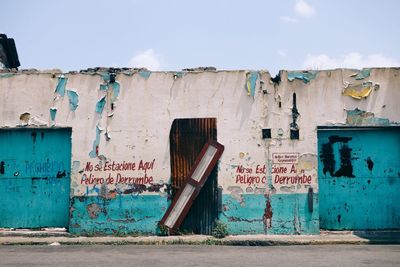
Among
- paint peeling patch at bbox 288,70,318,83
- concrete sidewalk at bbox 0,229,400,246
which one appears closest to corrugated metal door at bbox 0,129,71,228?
concrete sidewalk at bbox 0,229,400,246

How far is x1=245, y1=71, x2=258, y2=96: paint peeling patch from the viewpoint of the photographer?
37.0 ft

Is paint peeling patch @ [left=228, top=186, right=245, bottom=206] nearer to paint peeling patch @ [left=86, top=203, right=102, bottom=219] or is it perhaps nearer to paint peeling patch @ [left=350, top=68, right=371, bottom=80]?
paint peeling patch @ [left=86, top=203, right=102, bottom=219]

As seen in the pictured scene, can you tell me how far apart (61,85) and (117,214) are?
369cm

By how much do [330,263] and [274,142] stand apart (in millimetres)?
4221

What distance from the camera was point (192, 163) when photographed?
11117 mm

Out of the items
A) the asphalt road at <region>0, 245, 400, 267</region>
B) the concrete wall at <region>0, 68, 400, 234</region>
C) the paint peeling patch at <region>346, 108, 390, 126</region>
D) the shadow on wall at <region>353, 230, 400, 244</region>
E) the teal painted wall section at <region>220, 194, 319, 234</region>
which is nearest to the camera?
the asphalt road at <region>0, 245, 400, 267</region>

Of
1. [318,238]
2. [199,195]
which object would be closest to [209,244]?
[199,195]

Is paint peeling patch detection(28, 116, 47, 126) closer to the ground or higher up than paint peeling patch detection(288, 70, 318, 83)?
closer to the ground

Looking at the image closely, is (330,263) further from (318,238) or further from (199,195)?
(199,195)

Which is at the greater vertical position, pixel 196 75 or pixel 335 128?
pixel 196 75

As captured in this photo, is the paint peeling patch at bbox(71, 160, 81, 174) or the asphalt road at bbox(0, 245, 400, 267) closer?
the asphalt road at bbox(0, 245, 400, 267)

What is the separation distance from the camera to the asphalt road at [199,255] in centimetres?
755

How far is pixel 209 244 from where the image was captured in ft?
33.0

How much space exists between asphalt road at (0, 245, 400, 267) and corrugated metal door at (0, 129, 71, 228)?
70.1 inches
